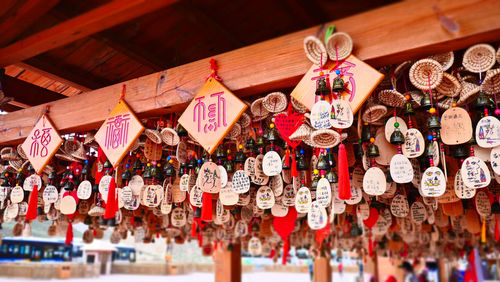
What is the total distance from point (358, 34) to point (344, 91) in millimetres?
220

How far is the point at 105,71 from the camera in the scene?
260cm

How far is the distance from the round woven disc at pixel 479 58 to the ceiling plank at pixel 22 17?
5.75 feet

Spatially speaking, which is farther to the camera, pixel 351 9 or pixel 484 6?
pixel 351 9

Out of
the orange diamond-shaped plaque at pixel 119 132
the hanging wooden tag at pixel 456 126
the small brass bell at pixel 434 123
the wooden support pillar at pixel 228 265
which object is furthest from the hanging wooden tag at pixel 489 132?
the wooden support pillar at pixel 228 265

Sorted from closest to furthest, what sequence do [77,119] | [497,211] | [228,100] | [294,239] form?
[228,100], [77,119], [497,211], [294,239]

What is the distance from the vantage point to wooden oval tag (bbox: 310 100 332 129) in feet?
4.58

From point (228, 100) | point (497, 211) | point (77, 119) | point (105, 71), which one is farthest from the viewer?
point (105, 71)

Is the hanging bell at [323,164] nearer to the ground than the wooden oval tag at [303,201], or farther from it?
farther from it

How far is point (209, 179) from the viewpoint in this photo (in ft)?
6.42

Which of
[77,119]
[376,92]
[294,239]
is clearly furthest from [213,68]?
[294,239]

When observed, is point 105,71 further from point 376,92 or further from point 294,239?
point 294,239

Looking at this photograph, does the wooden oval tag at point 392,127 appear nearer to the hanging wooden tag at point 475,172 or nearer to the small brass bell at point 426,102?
the small brass bell at point 426,102

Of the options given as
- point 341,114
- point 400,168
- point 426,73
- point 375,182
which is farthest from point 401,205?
point 341,114

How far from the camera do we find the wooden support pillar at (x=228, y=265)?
17.9 feet
